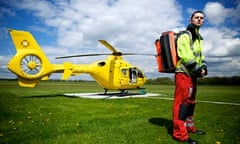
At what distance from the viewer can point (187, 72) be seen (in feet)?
15.8

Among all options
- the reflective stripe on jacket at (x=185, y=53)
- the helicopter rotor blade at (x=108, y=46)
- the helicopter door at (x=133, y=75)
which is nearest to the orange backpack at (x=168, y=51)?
the reflective stripe on jacket at (x=185, y=53)

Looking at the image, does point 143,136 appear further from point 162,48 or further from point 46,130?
point 46,130

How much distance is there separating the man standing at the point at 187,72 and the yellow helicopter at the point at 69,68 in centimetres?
1082

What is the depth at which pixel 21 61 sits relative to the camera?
1515cm

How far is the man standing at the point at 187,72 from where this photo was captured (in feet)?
15.4

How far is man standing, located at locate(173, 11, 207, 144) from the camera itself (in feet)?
15.4

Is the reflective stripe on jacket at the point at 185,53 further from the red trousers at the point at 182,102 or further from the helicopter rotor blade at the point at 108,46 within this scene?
the helicopter rotor blade at the point at 108,46

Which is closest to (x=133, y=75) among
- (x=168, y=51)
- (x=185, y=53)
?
(x=168, y=51)

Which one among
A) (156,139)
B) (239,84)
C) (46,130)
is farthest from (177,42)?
(239,84)

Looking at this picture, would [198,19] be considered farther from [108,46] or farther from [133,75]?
[133,75]

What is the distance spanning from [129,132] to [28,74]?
12.1 meters

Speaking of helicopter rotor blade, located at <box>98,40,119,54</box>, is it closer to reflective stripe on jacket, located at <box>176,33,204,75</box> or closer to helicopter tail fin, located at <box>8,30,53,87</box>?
helicopter tail fin, located at <box>8,30,53,87</box>

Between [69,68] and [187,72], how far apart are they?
12.8 m

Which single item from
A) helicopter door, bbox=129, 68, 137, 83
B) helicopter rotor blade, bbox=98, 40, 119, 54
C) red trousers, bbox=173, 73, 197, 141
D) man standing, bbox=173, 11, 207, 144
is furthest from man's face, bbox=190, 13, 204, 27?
helicopter door, bbox=129, 68, 137, 83
